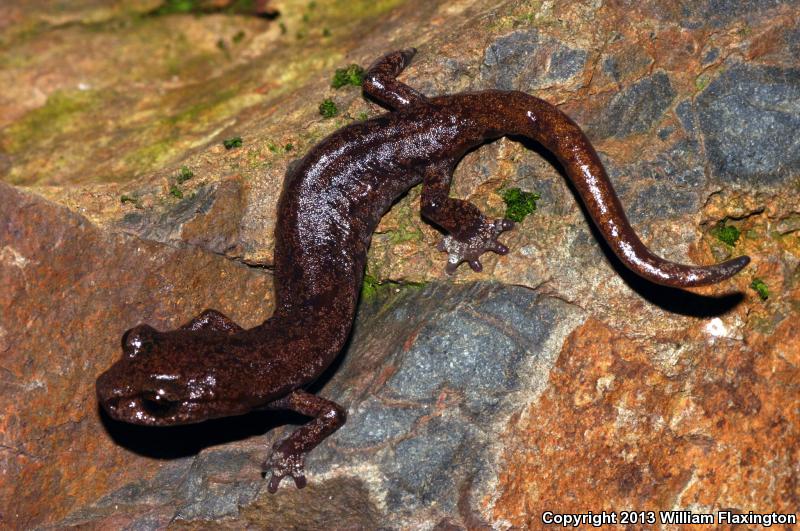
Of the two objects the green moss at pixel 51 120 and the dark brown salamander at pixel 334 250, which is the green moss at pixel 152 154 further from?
the dark brown salamander at pixel 334 250

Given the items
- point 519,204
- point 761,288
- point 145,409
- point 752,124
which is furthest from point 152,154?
point 761,288

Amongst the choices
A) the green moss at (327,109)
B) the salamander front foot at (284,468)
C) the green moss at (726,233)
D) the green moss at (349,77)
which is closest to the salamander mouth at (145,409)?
Answer: the salamander front foot at (284,468)

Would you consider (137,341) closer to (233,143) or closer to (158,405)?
(158,405)

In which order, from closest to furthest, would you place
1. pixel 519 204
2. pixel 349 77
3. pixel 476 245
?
pixel 476 245 → pixel 519 204 → pixel 349 77

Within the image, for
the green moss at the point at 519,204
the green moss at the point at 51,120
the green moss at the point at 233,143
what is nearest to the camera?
the green moss at the point at 519,204

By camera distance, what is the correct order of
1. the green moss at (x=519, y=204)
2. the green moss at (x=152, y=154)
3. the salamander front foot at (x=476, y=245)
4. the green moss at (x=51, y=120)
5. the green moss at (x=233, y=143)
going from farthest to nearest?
1. the green moss at (x=51, y=120)
2. the green moss at (x=152, y=154)
3. the green moss at (x=233, y=143)
4. the green moss at (x=519, y=204)
5. the salamander front foot at (x=476, y=245)

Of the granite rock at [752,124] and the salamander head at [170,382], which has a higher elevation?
the granite rock at [752,124]

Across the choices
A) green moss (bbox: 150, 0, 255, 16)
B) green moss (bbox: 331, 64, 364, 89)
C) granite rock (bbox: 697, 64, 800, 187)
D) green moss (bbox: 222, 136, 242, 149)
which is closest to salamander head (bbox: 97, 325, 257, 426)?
green moss (bbox: 222, 136, 242, 149)
